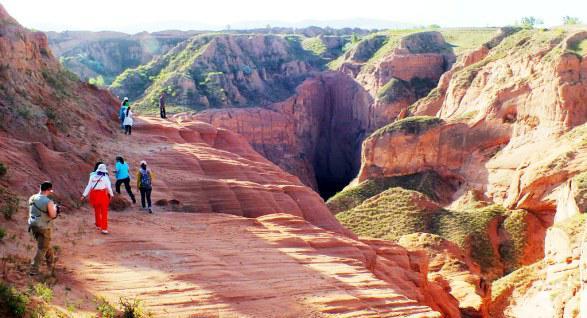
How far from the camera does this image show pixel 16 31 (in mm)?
24922

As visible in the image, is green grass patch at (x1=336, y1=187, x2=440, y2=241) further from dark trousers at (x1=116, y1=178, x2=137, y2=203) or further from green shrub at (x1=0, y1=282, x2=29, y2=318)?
green shrub at (x1=0, y1=282, x2=29, y2=318)

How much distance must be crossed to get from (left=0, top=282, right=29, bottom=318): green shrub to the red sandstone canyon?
0.02 metres

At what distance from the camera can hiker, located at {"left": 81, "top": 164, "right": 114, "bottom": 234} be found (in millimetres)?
13933

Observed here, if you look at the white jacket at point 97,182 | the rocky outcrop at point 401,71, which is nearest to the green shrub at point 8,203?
the white jacket at point 97,182

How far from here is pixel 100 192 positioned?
14.1 m

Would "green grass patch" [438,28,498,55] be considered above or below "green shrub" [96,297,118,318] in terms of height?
above

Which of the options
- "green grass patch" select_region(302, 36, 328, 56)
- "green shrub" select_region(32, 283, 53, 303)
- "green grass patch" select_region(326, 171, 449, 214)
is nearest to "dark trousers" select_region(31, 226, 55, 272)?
"green shrub" select_region(32, 283, 53, 303)

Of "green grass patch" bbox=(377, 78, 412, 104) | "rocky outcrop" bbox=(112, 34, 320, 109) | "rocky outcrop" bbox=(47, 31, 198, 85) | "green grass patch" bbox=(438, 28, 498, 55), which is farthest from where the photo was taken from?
"rocky outcrop" bbox=(47, 31, 198, 85)

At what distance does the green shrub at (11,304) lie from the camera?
891 centimetres

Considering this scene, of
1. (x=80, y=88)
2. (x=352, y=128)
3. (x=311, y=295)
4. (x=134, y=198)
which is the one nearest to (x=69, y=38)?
(x=352, y=128)

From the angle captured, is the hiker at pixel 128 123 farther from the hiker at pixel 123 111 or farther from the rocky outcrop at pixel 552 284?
the rocky outcrop at pixel 552 284

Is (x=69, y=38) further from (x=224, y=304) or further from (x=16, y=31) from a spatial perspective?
(x=224, y=304)

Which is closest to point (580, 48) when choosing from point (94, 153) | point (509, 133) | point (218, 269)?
point (509, 133)

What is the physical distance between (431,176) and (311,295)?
3699 cm
